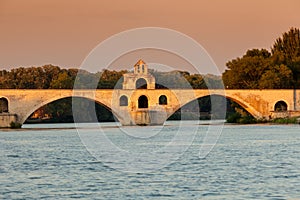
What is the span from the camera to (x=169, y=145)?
51.0 meters

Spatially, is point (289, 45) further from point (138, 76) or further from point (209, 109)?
point (138, 76)

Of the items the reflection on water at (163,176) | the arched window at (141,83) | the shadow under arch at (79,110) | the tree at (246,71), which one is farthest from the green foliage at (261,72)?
the reflection on water at (163,176)

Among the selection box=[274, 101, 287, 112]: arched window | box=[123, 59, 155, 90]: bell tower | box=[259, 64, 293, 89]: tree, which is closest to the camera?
box=[123, 59, 155, 90]: bell tower

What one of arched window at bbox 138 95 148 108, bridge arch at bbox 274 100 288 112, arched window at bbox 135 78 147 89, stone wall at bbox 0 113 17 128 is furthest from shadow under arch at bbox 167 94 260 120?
stone wall at bbox 0 113 17 128

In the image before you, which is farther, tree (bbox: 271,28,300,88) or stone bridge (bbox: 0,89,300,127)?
tree (bbox: 271,28,300,88)

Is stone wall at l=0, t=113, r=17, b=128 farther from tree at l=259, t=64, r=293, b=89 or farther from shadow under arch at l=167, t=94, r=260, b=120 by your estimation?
shadow under arch at l=167, t=94, r=260, b=120

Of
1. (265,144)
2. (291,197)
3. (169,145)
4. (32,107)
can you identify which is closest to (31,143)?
Result: (169,145)

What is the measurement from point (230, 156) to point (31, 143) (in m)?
16.7

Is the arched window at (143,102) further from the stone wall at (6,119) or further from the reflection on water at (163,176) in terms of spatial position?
the reflection on water at (163,176)

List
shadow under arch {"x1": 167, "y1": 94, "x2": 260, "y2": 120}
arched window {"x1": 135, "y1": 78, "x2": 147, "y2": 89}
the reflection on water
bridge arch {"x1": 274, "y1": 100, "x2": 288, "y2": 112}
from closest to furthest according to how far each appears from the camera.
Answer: the reflection on water
bridge arch {"x1": 274, "y1": 100, "x2": 288, "y2": 112}
arched window {"x1": 135, "y1": 78, "x2": 147, "y2": 89}
shadow under arch {"x1": 167, "y1": 94, "x2": 260, "y2": 120}

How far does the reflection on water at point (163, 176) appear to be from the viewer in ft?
91.5

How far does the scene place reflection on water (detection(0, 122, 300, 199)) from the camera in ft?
91.5

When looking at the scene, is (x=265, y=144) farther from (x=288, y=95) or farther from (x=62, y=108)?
(x=62, y=108)

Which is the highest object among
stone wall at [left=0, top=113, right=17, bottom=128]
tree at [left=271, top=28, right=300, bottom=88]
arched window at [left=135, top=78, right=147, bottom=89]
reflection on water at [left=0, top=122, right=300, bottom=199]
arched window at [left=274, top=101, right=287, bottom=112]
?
tree at [left=271, top=28, right=300, bottom=88]
